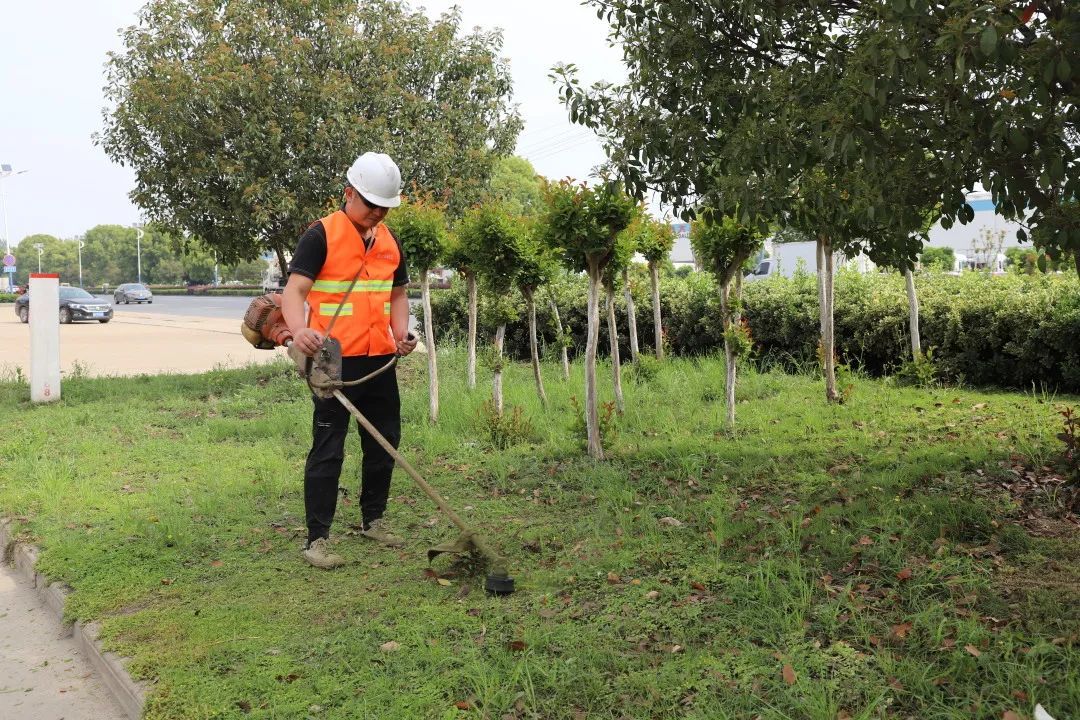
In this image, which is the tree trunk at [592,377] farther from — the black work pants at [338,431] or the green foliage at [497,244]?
the black work pants at [338,431]

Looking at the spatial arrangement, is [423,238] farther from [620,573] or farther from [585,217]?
[620,573]

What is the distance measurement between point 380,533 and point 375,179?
6.28 ft

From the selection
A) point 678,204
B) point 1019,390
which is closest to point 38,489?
point 678,204

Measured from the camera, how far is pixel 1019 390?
26.6ft

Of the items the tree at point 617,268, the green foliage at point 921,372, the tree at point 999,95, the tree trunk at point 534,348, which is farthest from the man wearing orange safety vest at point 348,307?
the green foliage at point 921,372

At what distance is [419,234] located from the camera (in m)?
8.07

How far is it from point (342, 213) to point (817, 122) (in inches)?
92.5

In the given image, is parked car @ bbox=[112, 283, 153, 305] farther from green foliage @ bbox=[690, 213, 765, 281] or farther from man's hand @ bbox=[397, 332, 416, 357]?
man's hand @ bbox=[397, 332, 416, 357]

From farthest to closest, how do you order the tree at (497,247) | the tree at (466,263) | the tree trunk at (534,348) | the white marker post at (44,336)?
the white marker post at (44,336), the tree at (466,263), the tree trunk at (534,348), the tree at (497,247)

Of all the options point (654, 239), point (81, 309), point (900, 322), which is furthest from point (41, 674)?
point (81, 309)

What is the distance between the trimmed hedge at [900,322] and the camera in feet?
25.8

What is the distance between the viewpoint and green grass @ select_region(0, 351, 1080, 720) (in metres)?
3.06

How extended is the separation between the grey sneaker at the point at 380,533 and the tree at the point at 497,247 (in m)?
2.35

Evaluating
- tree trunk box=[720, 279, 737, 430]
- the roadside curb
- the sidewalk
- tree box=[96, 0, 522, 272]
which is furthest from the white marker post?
tree trunk box=[720, 279, 737, 430]
